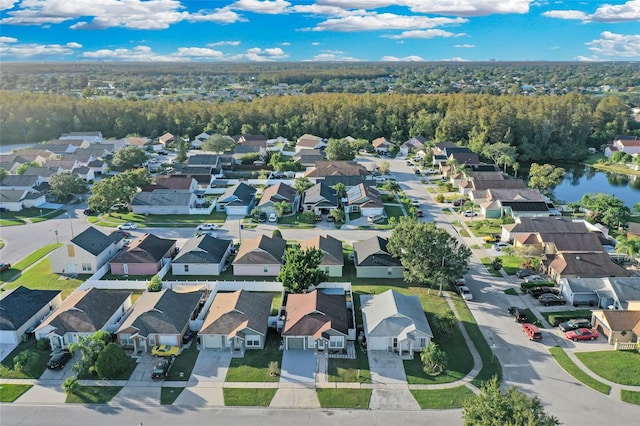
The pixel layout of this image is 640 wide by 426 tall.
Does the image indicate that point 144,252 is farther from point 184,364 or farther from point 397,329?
point 397,329

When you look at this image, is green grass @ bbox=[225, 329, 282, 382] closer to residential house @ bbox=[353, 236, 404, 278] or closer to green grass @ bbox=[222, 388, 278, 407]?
green grass @ bbox=[222, 388, 278, 407]

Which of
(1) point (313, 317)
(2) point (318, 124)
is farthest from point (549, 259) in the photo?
(2) point (318, 124)

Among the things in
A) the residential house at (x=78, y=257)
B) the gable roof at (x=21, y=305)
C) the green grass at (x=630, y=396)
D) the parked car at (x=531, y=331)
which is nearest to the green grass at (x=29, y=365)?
the gable roof at (x=21, y=305)

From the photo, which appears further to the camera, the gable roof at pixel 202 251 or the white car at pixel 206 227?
the white car at pixel 206 227

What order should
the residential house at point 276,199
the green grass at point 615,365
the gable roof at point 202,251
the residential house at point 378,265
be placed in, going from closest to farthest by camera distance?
1. the green grass at point 615,365
2. the residential house at point 378,265
3. the gable roof at point 202,251
4. the residential house at point 276,199

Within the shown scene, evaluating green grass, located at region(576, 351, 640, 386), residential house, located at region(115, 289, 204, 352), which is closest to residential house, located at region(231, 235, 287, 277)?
residential house, located at region(115, 289, 204, 352)

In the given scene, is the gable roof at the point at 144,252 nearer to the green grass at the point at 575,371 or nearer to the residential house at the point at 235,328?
the residential house at the point at 235,328

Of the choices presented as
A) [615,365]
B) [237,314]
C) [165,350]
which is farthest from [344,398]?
[615,365]
